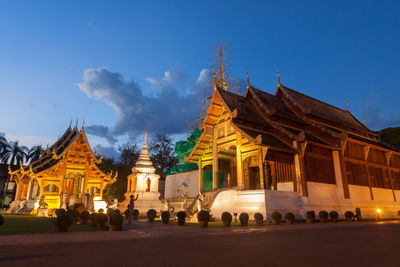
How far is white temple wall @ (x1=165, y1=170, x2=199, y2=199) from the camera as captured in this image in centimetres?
2946

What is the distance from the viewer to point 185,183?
1204 inches

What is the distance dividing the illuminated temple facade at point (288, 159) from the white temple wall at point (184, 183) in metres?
8.24

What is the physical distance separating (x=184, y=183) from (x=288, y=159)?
1668 centimetres

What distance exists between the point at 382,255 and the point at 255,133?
12.6 metres

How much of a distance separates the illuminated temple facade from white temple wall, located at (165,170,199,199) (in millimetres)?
8238

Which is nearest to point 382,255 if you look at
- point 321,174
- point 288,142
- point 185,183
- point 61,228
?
point 61,228

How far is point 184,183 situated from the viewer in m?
30.7

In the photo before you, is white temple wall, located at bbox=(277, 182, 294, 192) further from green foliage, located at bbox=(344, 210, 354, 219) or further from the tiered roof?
green foliage, located at bbox=(344, 210, 354, 219)

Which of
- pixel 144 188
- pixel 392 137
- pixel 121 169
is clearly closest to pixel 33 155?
pixel 121 169

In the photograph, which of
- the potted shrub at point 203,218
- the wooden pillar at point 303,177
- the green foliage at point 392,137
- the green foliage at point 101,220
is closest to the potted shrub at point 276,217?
the wooden pillar at point 303,177

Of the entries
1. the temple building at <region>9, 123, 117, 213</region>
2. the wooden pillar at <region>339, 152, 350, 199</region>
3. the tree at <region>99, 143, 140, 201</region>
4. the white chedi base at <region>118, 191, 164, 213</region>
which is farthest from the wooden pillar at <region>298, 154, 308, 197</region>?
the tree at <region>99, 143, 140, 201</region>

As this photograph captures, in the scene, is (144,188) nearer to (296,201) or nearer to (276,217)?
(296,201)

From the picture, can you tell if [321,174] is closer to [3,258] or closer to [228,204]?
[228,204]

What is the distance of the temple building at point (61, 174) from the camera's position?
2348 cm
